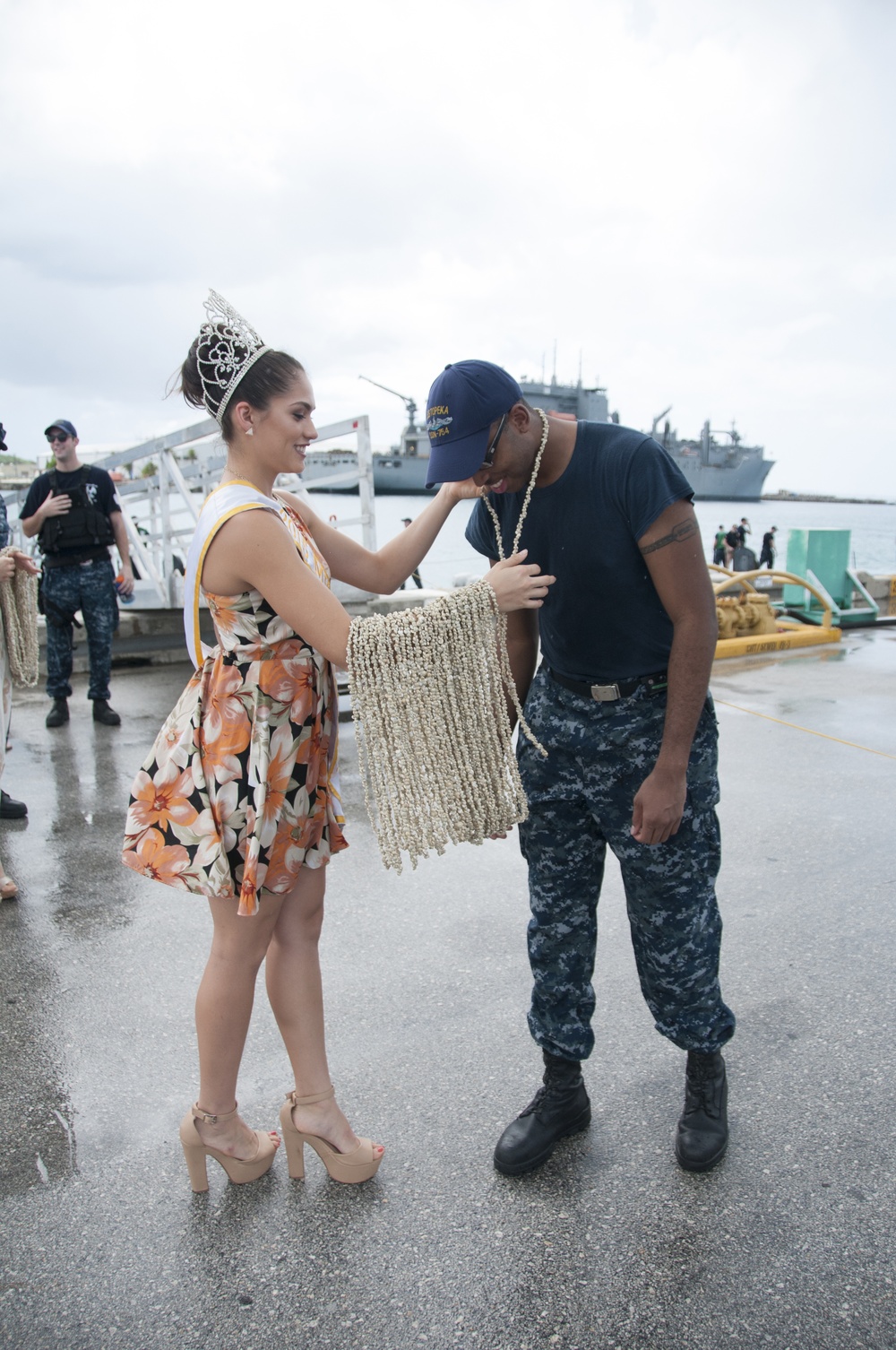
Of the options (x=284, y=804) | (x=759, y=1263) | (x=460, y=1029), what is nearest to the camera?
(x=759, y=1263)

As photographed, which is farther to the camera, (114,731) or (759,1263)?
(114,731)

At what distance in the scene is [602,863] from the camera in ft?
7.68

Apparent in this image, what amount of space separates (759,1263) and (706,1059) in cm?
45

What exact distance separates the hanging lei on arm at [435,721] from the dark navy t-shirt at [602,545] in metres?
0.14

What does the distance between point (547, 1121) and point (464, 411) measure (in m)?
1.67

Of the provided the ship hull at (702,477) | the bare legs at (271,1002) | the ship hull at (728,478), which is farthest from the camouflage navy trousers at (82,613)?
the ship hull at (728,478)

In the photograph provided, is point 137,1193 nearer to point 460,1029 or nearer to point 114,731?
point 460,1029

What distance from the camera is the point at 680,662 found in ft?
6.55

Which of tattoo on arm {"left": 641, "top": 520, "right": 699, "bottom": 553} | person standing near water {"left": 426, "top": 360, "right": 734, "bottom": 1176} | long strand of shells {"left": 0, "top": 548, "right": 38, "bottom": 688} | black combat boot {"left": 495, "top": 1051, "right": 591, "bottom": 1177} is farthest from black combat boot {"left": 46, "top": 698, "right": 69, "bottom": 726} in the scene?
tattoo on arm {"left": 641, "top": 520, "right": 699, "bottom": 553}

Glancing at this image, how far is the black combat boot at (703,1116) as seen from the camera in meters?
2.15

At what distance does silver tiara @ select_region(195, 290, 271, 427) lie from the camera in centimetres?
194

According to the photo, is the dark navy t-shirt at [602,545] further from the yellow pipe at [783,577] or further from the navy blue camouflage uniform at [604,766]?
the yellow pipe at [783,577]

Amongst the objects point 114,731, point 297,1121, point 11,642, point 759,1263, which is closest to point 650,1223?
point 759,1263

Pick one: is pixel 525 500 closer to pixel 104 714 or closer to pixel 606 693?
pixel 606 693
